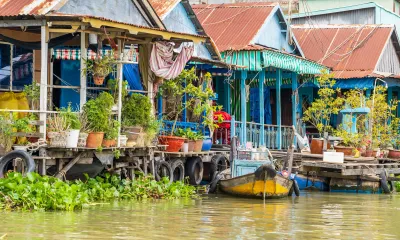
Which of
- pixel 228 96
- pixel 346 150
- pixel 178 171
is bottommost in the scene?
pixel 178 171

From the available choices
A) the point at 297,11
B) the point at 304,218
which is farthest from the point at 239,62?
the point at 297,11

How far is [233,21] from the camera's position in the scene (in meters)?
26.5

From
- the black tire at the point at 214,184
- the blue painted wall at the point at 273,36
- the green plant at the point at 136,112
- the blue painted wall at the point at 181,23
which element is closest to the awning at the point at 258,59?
the blue painted wall at the point at 181,23

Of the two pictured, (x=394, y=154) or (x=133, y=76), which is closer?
(x=133, y=76)

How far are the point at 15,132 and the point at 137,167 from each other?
3.67 m

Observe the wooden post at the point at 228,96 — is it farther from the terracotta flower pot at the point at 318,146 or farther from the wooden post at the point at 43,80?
the wooden post at the point at 43,80

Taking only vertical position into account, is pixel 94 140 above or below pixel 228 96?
below

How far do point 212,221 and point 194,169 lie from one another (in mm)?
6344

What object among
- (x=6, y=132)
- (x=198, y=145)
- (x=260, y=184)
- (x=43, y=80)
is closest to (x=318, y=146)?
(x=198, y=145)

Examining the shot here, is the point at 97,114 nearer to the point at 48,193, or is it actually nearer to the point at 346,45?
the point at 48,193

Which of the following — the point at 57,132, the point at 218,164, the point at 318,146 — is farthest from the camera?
the point at 318,146

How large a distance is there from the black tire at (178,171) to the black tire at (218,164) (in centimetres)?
151

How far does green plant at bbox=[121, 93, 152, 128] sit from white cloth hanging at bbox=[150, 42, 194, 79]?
1.36 metres

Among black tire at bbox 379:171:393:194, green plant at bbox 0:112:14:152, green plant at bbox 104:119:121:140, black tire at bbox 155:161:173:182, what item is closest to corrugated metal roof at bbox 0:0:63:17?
green plant at bbox 0:112:14:152
